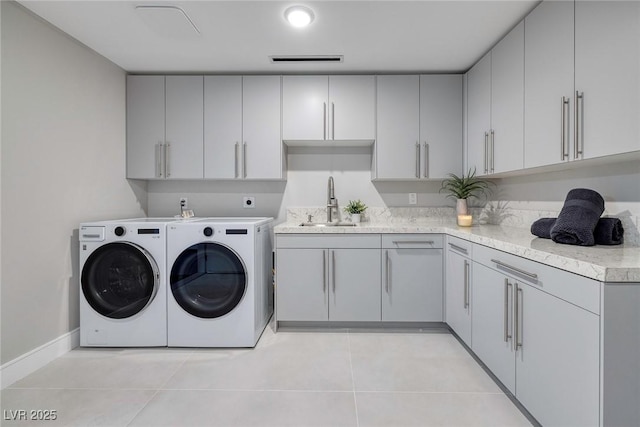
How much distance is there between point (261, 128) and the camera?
268cm

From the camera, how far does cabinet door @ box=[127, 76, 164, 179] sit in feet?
8.83

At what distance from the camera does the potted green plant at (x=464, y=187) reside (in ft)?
8.50

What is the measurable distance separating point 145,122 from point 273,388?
2.45 metres

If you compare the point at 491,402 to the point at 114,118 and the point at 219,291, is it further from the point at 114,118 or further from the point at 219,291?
the point at 114,118

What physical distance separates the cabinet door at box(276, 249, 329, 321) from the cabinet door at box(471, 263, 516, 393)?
1.08m

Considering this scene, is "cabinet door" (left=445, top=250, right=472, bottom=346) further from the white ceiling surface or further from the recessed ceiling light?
the recessed ceiling light

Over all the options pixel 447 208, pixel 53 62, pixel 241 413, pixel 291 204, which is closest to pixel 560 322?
pixel 241 413

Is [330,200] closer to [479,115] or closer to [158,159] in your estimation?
[479,115]

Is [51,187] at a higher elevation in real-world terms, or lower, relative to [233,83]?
lower

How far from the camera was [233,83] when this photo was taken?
2670 mm

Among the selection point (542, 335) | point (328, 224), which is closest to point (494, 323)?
point (542, 335)

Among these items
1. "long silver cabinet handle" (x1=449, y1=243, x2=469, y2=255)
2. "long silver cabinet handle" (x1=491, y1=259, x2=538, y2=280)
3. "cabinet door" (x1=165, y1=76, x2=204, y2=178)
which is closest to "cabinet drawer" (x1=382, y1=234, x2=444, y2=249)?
"long silver cabinet handle" (x1=449, y1=243, x2=469, y2=255)

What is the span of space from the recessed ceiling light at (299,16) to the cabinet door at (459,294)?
74.2 inches

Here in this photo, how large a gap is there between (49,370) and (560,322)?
9.29 feet
